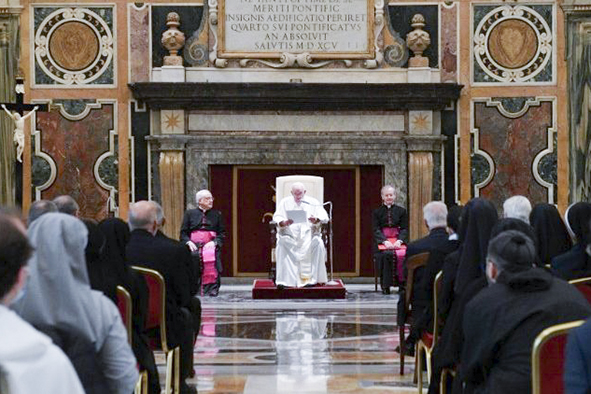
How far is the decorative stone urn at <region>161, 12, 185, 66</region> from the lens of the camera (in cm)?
1723

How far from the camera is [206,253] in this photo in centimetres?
1533

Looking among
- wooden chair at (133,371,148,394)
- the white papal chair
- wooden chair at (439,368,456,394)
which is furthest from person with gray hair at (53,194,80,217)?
the white papal chair

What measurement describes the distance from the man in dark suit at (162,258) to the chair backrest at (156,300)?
0.07 meters

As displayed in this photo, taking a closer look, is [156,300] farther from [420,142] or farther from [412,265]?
[420,142]

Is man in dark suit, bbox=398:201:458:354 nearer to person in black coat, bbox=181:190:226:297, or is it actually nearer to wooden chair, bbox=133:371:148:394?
wooden chair, bbox=133:371:148:394

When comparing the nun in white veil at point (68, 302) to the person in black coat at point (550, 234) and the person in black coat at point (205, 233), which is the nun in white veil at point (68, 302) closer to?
the person in black coat at point (550, 234)

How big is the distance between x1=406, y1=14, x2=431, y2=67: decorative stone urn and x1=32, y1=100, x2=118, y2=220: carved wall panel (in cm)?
401

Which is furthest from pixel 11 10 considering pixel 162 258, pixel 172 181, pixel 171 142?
pixel 162 258

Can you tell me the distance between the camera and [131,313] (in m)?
5.88

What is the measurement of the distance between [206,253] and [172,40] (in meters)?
3.34

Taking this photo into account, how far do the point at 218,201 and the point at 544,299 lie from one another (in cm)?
1329

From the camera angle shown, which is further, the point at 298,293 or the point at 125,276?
the point at 298,293

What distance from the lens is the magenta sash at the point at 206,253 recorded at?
1533 cm

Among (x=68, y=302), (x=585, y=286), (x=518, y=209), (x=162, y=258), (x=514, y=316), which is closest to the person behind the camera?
(x=68, y=302)
